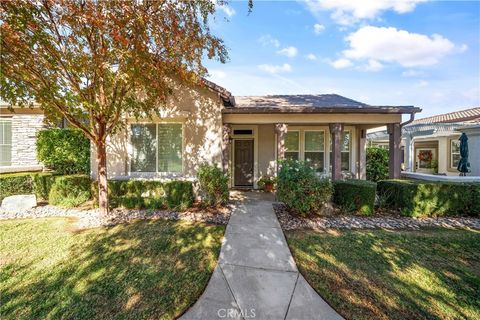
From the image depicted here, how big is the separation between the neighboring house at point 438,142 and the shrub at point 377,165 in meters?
3.23

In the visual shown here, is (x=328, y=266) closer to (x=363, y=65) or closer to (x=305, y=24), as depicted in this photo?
(x=305, y=24)

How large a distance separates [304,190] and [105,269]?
16.2ft

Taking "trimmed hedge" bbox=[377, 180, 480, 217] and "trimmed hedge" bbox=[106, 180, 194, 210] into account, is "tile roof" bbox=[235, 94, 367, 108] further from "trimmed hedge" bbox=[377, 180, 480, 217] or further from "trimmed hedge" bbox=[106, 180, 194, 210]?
"trimmed hedge" bbox=[106, 180, 194, 210]

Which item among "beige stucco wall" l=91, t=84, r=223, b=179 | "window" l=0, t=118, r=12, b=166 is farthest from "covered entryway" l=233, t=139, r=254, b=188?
"window" l=0, t=118, r=12, b=166

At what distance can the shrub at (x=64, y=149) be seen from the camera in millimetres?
8602

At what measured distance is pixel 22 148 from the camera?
10.3 metres

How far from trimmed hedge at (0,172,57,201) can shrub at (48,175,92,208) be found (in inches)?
18.0

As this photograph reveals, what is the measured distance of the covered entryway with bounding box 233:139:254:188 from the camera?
34.1 ft

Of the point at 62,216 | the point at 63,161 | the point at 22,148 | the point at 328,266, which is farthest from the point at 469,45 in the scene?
the point at 22,148

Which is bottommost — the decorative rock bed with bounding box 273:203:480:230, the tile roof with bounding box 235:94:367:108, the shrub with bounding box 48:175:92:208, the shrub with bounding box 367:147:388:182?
the decorative rock bed with bounding box 273:203:480:230

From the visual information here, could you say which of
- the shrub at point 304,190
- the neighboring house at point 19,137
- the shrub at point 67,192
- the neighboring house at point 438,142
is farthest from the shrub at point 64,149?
the neighboring house at point 438,142

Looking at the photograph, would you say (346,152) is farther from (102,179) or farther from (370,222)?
(102,179)

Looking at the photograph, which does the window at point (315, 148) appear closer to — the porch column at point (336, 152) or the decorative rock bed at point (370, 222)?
the porch column at point (336, 152)

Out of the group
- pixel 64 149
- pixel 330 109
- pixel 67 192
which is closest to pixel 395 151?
pixel 330 109
